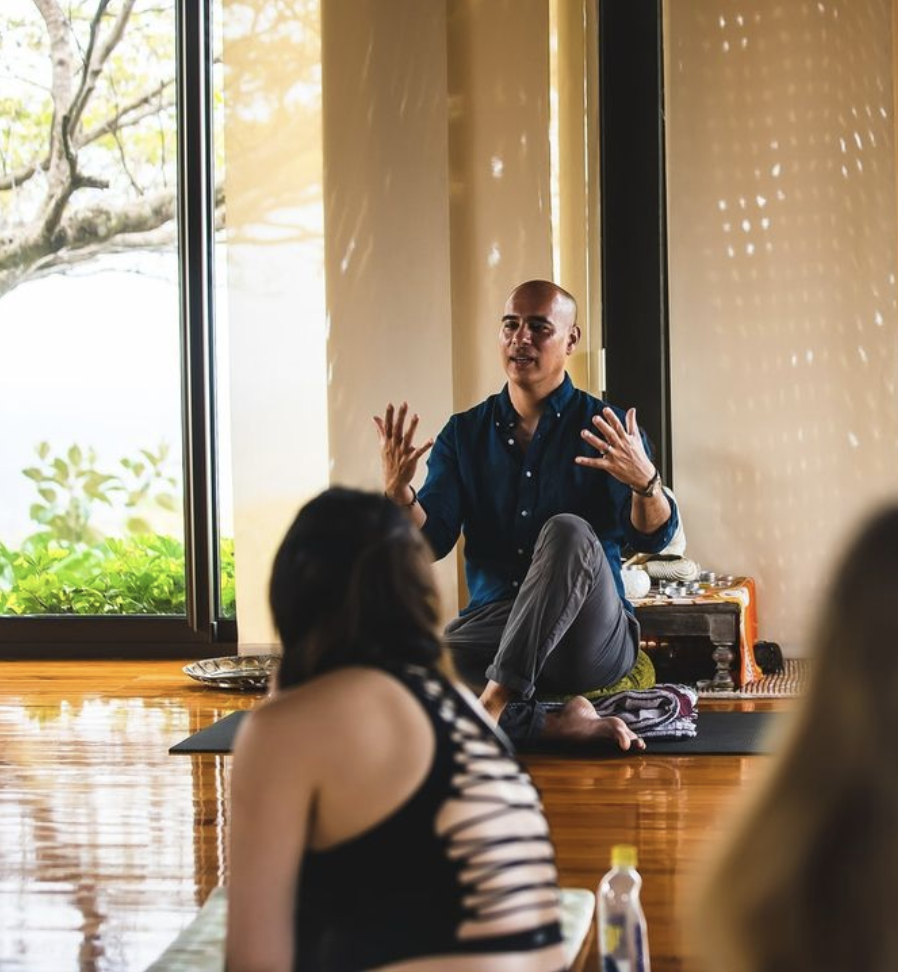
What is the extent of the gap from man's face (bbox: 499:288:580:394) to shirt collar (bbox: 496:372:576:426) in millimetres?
20

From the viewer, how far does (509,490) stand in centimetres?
390

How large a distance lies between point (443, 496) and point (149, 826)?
3.88ft

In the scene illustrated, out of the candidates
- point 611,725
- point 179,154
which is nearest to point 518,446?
point 611,725

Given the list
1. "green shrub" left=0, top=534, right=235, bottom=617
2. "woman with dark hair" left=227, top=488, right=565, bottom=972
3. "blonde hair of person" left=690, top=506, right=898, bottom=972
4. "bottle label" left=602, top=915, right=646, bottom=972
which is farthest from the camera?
"green shrub" left=0, top=534, right=235, bottom=617

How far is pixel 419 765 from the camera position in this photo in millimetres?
1399

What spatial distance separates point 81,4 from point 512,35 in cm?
175

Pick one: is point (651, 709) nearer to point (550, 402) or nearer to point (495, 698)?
point (495, 698)

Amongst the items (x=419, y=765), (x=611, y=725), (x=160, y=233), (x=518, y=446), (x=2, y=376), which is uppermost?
(x=160, y=233)

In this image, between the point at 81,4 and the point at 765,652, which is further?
the point at 81,4

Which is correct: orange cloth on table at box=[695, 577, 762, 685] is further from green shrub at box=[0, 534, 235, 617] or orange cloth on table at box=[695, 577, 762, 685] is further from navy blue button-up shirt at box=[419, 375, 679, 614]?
green shrub at box=[0, 534, 235, 617]

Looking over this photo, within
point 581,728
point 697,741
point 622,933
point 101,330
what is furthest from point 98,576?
point 622,933

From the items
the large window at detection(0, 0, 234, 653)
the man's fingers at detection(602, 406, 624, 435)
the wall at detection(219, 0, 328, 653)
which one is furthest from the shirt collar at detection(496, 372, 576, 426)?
the large window at detection(0, 0, 234, 653)

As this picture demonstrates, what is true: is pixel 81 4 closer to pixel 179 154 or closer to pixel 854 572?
pixel 179 154

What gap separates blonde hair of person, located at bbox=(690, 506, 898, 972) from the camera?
791 mm
